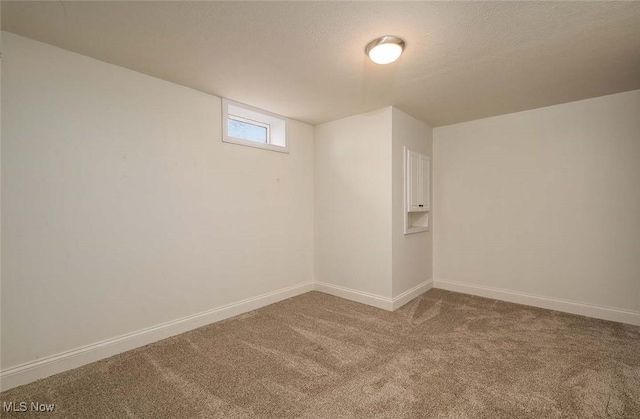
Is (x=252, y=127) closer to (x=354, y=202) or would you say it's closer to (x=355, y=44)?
(x=354, y=202)

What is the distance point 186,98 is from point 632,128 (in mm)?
4482

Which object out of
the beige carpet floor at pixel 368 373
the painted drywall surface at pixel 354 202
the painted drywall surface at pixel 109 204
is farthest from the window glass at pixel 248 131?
the beige carpet floor at pixel 368 373

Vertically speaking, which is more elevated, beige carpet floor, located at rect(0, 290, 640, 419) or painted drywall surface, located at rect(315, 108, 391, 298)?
painted drywall surface, located at rect(315, 108, 391, 298)

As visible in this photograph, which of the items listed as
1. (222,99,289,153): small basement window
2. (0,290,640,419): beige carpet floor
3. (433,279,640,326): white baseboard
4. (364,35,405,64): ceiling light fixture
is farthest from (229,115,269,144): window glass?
(433,279,640,326): white baseboard

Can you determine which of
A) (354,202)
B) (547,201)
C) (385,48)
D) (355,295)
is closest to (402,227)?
(354,202)

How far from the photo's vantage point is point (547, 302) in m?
3.32

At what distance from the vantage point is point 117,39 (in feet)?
6.53

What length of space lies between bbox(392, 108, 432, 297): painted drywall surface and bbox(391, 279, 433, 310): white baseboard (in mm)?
45

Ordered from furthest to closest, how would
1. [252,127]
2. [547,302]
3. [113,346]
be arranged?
[252,127]
[547,302]
[113,346]

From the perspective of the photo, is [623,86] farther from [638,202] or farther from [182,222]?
[182,222]

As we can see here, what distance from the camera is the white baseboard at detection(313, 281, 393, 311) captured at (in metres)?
3.33

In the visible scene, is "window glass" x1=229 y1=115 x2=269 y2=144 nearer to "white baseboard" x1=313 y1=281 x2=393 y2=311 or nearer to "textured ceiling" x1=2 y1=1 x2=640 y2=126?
"textured ceiling" x1=2 y1=1 x2=640 y2=126

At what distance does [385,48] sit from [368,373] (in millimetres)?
2301

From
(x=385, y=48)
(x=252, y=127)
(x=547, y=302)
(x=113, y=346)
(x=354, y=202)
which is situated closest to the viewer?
(x=385, y=48)
